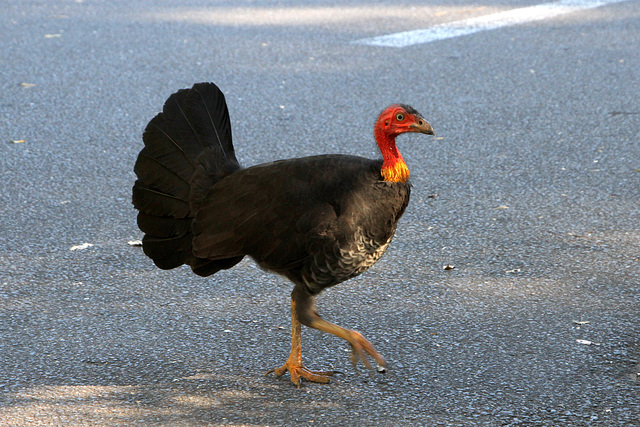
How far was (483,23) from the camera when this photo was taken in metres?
8.80

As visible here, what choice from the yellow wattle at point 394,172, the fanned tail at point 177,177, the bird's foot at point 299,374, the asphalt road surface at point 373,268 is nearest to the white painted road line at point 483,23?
the asphalt road surface at point 373,268

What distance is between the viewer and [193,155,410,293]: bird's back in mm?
3131

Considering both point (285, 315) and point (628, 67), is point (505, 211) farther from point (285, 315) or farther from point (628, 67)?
point (628, 67)

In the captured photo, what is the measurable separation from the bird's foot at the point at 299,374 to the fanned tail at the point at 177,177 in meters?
0.50

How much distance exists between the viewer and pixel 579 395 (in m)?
3.12

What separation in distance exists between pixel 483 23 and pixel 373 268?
17.5 feet

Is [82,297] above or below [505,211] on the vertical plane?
below

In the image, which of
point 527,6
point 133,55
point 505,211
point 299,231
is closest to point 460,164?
point 505,211

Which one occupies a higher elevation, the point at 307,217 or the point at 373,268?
the point at 307,217

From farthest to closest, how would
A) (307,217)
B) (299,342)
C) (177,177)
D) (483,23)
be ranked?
(483,23), (177,177), (299,342), (307,217)

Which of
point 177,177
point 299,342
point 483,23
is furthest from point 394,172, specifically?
point 483,23

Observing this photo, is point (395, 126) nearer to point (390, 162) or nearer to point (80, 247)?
point (390, 162)

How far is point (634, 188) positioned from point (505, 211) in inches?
36.0

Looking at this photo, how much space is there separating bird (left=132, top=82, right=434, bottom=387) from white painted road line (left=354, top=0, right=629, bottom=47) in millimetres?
4894
